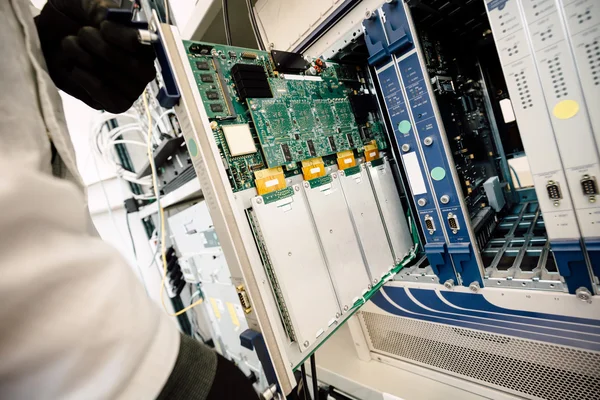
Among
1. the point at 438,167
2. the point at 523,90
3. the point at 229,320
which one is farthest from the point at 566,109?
the point at 229,320

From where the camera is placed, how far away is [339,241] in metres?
1.06

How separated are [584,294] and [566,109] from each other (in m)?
0.55

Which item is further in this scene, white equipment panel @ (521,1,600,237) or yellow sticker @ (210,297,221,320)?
yellow sticker @ (210,297,221,320)

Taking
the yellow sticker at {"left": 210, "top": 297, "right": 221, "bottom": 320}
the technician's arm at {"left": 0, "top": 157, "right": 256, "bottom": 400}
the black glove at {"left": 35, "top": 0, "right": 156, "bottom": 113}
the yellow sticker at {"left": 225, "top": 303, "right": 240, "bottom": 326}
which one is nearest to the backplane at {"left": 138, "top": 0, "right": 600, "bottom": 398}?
the black glove at {"left": 35, "top": 0, "right": 156, "bottom": 113}

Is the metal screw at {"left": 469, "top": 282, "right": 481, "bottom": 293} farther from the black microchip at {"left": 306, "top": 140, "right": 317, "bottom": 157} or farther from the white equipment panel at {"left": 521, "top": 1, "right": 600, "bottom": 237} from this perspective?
the black microchip at {"left": 306, "top": 140, "right": 317, "bottom": 157}

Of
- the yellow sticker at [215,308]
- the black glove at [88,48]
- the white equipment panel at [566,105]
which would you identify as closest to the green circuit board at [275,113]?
the black glove at [88,48]

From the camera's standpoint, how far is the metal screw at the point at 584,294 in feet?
2.62

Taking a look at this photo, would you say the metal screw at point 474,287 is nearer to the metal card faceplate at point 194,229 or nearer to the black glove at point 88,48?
the metal card faceplate at point 194,229

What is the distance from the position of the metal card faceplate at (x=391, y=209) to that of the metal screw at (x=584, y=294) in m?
0.61

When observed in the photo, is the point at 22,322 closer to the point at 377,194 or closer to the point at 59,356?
the point at 59,356

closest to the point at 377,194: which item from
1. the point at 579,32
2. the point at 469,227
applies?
the point at 469,227

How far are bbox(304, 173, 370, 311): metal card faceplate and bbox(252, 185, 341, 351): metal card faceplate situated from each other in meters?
0.04

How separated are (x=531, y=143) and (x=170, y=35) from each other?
3.57ft

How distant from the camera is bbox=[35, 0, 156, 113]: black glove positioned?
1.81 ft
